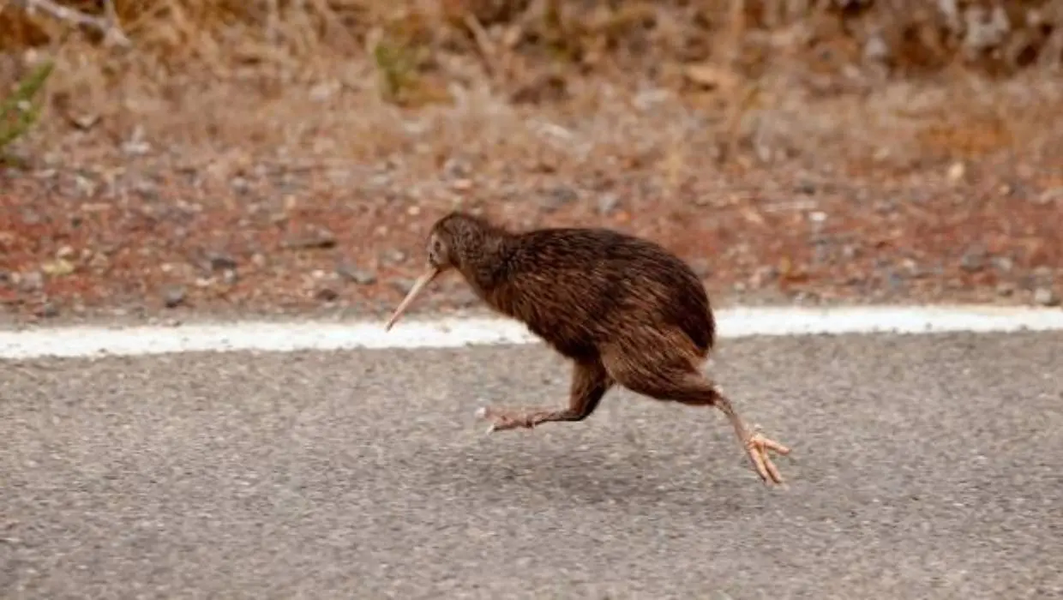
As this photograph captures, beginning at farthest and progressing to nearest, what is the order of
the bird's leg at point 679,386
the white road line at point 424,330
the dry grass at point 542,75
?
the dry grass at point 542,75, the white road line at point 424,330, the bird's leg at point 679,386

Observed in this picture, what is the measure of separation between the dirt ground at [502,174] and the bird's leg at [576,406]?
4.76ft

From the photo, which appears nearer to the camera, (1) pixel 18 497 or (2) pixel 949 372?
(1) pixel 18 497

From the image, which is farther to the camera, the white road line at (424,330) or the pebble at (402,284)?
the pebble at (402,284)

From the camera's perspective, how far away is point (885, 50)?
9.85 meters

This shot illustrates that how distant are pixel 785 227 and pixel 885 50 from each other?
2873mm

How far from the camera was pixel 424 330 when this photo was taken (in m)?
6.12

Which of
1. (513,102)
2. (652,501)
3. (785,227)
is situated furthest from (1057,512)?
(513,102)

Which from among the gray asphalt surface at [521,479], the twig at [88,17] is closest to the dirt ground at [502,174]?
the twig at [88,17]

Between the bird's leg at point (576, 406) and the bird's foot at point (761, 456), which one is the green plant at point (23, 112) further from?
the bird's foot at point (761, 456)

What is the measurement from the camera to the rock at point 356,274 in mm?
6566

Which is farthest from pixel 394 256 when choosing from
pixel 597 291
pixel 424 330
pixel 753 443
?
pixel 753 443

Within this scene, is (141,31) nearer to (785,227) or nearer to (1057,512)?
(785,227)

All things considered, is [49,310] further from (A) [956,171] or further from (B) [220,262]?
(A) [956,171]

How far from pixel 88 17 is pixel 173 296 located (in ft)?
7.47
